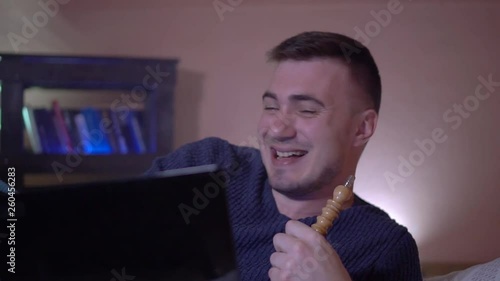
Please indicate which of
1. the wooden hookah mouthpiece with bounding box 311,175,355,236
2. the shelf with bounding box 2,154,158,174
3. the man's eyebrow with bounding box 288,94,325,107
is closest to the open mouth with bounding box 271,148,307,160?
the man's eyebrow with bounding box 288,94,325,107

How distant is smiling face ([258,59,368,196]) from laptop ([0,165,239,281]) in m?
0.45

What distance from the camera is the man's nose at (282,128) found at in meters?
1.03

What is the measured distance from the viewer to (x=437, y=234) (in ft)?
6.61

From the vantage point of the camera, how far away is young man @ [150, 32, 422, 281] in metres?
1.00

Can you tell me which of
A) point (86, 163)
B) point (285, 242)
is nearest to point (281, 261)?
point (285, 242)

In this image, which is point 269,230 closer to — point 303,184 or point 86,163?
point 303,184

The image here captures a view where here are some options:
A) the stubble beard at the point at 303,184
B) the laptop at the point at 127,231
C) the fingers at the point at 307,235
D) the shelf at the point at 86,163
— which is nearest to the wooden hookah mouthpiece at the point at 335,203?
the fingers at the point at 307,235

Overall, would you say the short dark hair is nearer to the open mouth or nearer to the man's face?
the man's face

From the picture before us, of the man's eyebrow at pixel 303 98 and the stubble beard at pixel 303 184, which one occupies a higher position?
the man's eyebrow at pixel 303 98

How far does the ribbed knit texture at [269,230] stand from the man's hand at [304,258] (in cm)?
18

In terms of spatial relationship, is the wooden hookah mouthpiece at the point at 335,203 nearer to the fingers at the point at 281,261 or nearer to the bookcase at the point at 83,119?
the fingers at the point at 281,261

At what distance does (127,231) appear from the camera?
539mm

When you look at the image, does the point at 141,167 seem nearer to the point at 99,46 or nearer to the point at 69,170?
the point at 69,170

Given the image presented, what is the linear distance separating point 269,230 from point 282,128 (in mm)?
211
